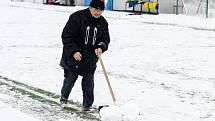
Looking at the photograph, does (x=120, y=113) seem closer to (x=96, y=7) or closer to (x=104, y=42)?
(x=104, y=42)

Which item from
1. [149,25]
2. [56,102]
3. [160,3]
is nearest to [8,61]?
[56,102]

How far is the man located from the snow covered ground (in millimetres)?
768

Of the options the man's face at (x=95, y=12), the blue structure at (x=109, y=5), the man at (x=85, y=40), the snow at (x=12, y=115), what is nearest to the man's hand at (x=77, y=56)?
the man at (x=85, y=40)

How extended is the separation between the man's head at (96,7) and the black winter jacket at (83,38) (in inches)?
4.2

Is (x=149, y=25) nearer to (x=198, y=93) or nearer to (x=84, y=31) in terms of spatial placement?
(x=198, y=93)

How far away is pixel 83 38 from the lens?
279 inches

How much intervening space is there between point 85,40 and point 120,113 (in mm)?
1239

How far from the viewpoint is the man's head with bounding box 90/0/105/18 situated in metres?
6.90

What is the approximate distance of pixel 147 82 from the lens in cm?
1010

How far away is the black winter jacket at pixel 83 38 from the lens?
7.02 m

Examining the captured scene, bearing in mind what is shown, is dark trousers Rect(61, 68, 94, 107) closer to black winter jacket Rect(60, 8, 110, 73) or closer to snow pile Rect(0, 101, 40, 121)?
black winter jacket Rect(60, 8, 110, 73)

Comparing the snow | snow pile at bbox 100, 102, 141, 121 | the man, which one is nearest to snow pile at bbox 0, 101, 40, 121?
the snow

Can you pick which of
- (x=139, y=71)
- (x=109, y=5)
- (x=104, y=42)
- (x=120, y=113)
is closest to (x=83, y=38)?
(x=104, y=42)

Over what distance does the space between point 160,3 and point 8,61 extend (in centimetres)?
2349
